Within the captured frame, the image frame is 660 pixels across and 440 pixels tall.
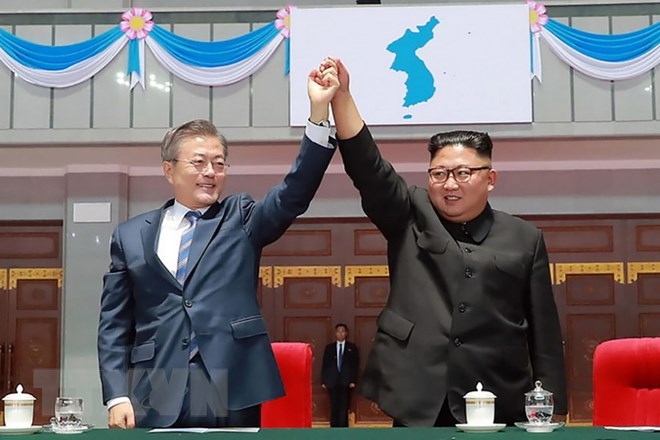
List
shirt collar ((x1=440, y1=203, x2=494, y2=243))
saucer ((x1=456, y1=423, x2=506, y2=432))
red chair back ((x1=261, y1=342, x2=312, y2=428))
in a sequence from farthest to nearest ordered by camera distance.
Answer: red chair back ((x1=261, y1=342, x2=312, y2=428)), shirt collar ((x1=440, y1=203, x2=494, y2=243)), saucer ((x1=456, y1=423, x2=506, y2=432))

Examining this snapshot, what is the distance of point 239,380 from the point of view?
273cm

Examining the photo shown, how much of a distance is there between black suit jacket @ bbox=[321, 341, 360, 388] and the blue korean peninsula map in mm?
2981

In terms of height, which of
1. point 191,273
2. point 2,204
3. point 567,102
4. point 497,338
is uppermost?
point 567,102

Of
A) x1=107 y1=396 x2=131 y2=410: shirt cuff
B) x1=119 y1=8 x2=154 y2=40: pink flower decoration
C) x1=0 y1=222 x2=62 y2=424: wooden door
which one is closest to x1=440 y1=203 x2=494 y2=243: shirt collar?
x1=107 y1=396 x2=131 y2=410: shirt cuff

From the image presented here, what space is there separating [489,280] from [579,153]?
23.6 ft

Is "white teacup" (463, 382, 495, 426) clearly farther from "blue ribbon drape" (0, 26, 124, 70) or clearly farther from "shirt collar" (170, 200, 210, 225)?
"blue ribbon drape" (0, 26, 124, 70)

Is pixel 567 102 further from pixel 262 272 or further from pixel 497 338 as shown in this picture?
pixel 497 338

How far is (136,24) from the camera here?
9.23 m

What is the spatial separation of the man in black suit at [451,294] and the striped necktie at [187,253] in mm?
494

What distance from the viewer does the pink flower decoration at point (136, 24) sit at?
30.2 ft

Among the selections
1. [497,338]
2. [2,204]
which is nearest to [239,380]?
[497,338]

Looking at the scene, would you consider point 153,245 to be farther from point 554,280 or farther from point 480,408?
point 554,280

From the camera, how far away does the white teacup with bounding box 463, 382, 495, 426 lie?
8.21ft

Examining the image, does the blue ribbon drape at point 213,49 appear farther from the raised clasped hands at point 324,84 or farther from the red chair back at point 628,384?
the red chair back at point 628,384
